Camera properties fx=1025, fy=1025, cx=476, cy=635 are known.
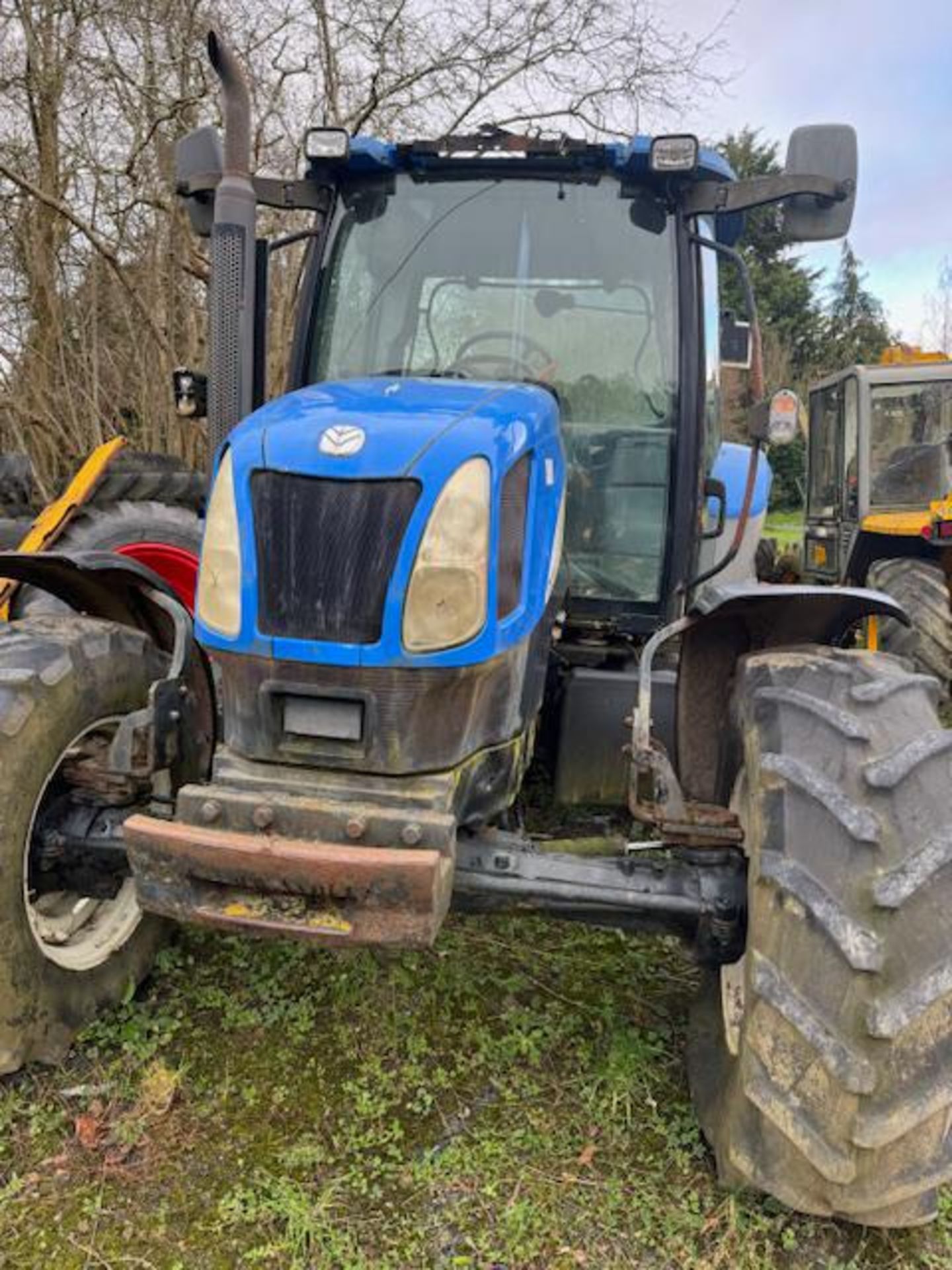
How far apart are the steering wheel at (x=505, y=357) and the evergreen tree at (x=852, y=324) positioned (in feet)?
99.6

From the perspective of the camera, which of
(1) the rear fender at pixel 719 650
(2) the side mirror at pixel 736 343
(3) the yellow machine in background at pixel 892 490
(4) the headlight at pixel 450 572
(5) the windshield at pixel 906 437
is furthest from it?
(5) the windshield at pixel 906 437

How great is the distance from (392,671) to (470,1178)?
119cm

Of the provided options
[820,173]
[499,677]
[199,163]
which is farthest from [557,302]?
[499,677]

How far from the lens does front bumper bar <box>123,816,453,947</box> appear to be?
2.10 meters

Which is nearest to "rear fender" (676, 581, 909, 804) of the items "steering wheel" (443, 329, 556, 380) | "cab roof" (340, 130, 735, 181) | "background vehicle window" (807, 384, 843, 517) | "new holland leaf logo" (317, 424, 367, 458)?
"steering wheel" (443, 329, 556, 380)

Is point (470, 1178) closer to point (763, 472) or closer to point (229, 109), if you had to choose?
point (229, 109)

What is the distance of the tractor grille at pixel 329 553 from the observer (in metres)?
2.21

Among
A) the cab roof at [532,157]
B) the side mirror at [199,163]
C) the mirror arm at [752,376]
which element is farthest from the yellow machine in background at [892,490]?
the side mirror at [199,163]

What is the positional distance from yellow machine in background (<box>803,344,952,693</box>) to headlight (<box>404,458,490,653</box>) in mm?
4310

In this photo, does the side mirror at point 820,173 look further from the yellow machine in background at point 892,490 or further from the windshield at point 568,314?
the yellow machine in background at point 892,490

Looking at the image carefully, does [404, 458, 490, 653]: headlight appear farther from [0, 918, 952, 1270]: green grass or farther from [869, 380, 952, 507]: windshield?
[869, 380, 952, 507]: windshield

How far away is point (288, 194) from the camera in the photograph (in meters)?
3.42

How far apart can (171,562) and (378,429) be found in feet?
10.2

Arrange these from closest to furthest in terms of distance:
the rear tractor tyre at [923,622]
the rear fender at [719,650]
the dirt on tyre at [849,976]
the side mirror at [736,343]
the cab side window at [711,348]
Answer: the dirt on tyre at [849,976] → the rear fender at [719,650] → the cab side window at [711,348] → the side mirror at [736,343] → the rear tractor tyre at [923,622]
